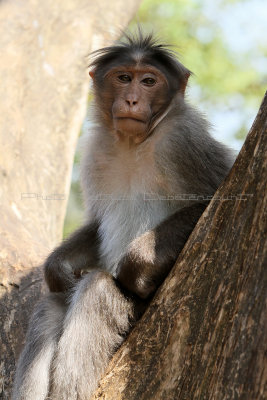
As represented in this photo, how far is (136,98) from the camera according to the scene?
5207 mm

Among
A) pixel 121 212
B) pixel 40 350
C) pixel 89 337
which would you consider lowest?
pixel 40 350

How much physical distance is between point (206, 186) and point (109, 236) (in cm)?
110

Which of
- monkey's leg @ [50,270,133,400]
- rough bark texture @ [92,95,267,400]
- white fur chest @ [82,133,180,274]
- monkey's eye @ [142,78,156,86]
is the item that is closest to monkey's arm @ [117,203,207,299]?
monkey's leg @ [50,270,133,400]

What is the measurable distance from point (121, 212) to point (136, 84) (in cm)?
120

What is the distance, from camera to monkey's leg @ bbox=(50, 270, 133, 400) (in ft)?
14.5

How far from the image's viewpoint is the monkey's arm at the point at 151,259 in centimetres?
453

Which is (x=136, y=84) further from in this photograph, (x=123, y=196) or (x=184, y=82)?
(x=123, y=196)

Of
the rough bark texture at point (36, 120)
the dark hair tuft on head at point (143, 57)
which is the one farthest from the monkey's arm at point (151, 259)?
the rough bark texture at point (36, 120)

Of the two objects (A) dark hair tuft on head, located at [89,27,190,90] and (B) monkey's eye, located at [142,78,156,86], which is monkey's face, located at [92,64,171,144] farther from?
(A) dark hair tuft on head, located at [89,27,190,90]

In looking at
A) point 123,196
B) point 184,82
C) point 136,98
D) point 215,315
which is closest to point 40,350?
point 123,196

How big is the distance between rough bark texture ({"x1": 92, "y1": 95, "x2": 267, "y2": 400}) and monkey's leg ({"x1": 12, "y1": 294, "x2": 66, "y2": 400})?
75 centimetres

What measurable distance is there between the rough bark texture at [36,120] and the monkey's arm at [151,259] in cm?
191

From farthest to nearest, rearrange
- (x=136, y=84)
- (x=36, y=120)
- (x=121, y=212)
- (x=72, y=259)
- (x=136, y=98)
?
1. (x=36, y=120)
2. (x=72, y=259)
3. (x=121, y=212)
4. (x=136, y=84)
5. (x=136, y=98)

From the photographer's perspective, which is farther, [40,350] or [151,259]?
[40,350]
